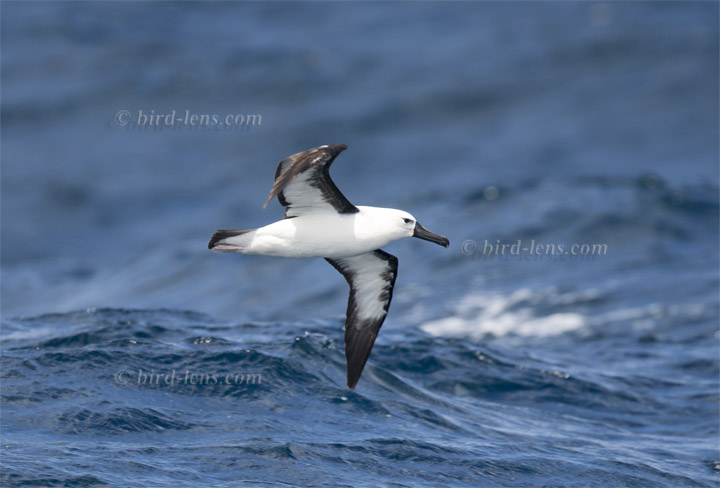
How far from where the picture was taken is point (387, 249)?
3203 cm

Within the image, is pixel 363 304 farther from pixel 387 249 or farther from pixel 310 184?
pixel 387 249

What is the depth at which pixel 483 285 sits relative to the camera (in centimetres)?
2889

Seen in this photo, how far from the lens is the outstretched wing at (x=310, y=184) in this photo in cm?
1177

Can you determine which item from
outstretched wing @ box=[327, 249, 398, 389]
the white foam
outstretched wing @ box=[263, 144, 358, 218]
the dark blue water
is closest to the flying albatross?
outstretched wing @ box=[263, 144, 358, 218]

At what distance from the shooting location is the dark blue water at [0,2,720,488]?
15883mm

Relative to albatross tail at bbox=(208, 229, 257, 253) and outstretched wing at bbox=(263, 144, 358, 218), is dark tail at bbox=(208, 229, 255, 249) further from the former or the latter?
outstretched wing at bbox=(263, 144, 358, 218)

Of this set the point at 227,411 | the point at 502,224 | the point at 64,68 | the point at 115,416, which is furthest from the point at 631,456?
the point at 64,68

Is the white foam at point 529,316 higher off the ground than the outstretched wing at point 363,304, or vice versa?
the white foam at point 529,316

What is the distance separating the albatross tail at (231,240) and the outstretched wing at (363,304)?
212 cm

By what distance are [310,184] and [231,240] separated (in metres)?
1.38

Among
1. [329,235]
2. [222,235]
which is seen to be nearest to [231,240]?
[222,235]

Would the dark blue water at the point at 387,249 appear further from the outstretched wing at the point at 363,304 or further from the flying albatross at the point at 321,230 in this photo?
the flying albatross at the point at 321,230

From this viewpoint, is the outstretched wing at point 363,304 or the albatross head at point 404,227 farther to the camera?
the outstretched wing at point 363,304

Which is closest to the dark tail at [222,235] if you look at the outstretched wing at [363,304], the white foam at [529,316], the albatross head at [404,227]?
the albatross head at [404,227]
